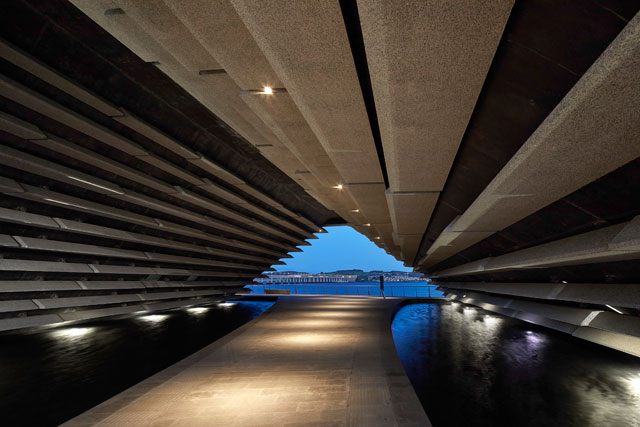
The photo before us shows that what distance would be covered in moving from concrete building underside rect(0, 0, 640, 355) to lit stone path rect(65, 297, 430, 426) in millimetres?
3231

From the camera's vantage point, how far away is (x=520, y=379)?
7.42m

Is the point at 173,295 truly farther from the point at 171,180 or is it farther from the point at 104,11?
the point at 104,11

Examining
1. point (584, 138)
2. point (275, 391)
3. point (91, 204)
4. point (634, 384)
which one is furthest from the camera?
point (91, 204)

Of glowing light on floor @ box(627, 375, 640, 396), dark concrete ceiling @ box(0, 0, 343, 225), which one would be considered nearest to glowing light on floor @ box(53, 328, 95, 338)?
dark concrete ceiling @ box(0, 0, 343, 225)

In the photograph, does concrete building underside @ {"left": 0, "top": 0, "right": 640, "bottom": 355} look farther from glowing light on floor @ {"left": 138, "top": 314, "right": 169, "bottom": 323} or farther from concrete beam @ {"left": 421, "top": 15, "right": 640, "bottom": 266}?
glowing light on floor @ {"left": 138, "top": 314, "right": 169, "bottom": 323}

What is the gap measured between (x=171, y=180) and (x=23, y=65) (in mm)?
4811

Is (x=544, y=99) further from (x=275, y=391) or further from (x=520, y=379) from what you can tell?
(x=520, y=379)

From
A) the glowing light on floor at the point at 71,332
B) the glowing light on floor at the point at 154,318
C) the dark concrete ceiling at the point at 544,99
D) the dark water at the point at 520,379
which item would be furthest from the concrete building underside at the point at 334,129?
the glowing light on floor at the point at 154,318

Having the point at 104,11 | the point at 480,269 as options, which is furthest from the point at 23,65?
the point at 480,269

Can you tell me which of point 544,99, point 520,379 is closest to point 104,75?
point 544,99

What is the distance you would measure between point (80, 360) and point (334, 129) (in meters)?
8.67

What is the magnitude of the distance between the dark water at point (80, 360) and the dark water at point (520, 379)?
5.82 meters

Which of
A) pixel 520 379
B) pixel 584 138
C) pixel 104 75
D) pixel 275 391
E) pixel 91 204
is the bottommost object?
pixel 520 379

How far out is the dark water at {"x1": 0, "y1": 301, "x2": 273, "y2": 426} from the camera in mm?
6000
